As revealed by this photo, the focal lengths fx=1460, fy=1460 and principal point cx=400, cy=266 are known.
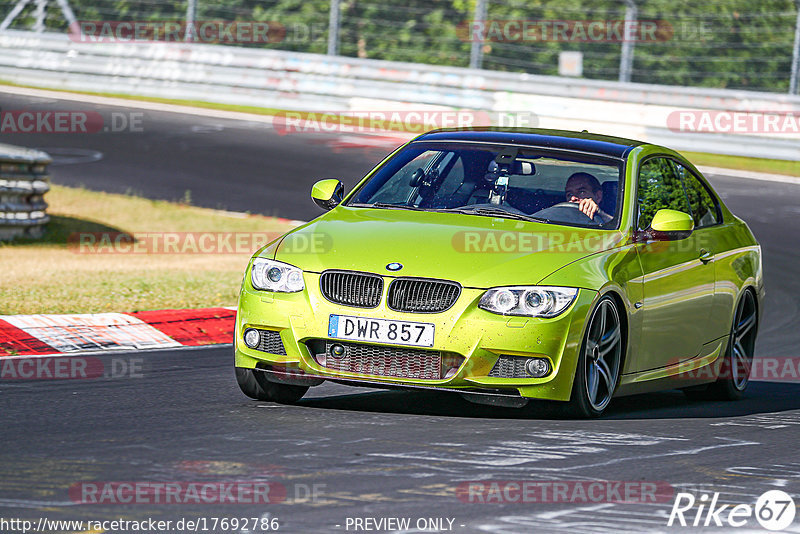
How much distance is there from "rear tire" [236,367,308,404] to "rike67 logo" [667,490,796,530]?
2.61 metres

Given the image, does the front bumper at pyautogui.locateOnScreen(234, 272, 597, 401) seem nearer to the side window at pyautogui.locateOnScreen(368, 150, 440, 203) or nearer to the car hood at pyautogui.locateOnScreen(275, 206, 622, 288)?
the car hood at pyautogui.locateOnScreen(275, 206, 622, 288)

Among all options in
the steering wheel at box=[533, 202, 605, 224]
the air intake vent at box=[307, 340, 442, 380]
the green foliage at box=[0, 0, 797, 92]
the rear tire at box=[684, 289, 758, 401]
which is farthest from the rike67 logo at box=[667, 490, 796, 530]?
the green foliage at box=[0, 0, 797, 92]

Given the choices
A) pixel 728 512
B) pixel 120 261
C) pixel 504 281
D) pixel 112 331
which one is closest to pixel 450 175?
pixel 504 281

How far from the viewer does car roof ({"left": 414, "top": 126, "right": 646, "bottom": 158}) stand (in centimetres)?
867

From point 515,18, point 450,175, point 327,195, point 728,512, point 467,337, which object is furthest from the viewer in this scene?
point 515,18

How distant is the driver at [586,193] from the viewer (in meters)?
8.22

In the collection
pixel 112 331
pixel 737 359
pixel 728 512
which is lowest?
pixel 112 331

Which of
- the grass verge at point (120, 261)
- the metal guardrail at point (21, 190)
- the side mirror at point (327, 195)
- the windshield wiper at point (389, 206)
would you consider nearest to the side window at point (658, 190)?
the windshield wiper at point (389, 206)

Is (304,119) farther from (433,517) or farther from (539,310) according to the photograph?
(433,517)

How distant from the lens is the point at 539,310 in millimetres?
7168

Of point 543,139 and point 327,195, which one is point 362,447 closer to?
point 327,195

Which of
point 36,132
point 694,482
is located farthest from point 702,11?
point 694,482

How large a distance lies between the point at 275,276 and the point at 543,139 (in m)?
2.18

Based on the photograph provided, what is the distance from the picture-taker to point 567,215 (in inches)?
321
